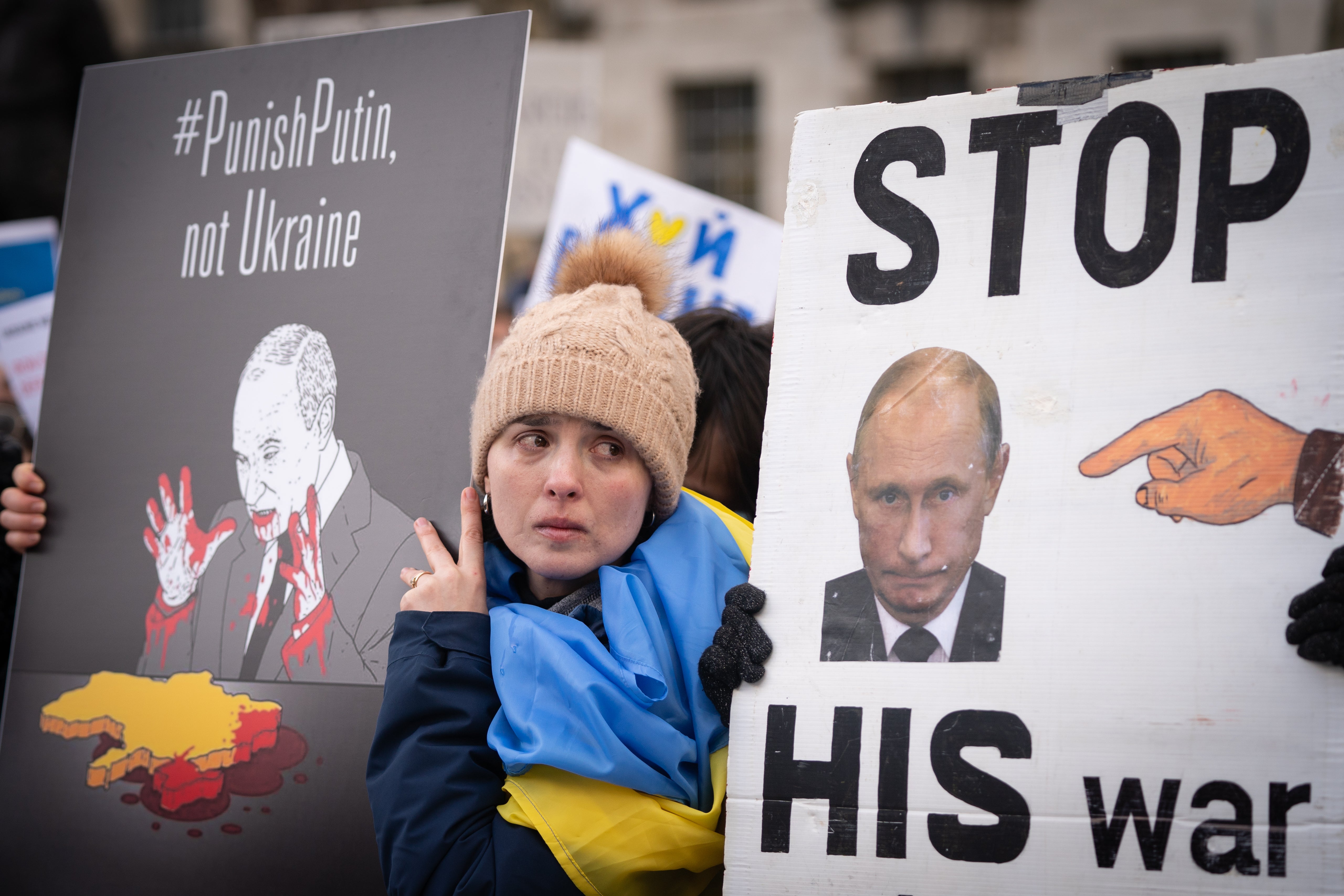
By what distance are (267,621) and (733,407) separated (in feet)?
3.58

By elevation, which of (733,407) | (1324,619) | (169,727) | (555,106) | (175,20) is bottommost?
(169,727)

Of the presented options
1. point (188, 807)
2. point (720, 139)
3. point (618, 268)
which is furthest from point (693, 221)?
point (720, 139)

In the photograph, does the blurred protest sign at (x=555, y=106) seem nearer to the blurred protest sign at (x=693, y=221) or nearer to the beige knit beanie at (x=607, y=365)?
the blurred protest sign at (x=693, y=221)

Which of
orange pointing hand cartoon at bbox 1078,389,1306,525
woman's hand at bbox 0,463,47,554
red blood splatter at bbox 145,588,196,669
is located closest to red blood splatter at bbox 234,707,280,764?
red blood splatter at bbox 145,588,196,669

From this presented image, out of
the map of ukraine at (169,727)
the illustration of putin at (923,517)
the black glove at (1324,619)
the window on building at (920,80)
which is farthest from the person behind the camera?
the window on building at (920,80)

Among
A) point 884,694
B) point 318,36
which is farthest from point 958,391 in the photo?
point 318,36

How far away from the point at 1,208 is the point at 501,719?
4.62 metres

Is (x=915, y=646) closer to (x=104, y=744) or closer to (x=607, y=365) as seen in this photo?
(x=607, y=365)

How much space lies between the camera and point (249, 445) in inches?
85.5

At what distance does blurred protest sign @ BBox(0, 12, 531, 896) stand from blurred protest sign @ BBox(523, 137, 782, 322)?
4.86 ft

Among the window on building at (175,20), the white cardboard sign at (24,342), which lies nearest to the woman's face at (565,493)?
the white cardboard sign at (24,342)

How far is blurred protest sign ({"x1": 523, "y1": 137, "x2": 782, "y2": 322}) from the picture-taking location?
371 cm

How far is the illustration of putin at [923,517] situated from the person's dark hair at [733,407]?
2.73ft

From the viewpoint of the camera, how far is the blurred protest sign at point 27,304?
376 centimetres
